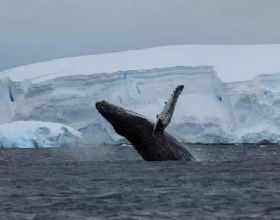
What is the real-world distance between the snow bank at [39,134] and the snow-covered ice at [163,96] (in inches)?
235

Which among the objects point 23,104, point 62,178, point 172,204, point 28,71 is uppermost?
point 28,71

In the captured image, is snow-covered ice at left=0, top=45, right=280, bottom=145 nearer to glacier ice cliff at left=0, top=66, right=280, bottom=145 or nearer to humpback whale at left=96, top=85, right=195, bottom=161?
glacier ice cliff at left=0, top=66, right=280, bottom=145

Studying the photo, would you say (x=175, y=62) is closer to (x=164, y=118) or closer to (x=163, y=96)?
(x=163, y=96)

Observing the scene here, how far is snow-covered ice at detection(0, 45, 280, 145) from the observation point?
6438 centimetres

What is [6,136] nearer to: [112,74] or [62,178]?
[112,74]

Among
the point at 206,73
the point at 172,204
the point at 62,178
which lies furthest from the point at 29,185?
the point at 206,73

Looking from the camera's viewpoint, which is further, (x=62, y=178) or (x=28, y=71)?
(x=28, y=71)

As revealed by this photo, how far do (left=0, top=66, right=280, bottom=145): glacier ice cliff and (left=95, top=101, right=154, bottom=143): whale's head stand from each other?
41621 mm

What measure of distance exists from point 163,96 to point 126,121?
50398mm

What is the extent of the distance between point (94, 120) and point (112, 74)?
487cm

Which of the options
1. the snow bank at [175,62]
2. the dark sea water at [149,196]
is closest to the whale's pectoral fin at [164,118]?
the dark sea water at [149,196]

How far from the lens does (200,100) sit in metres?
71.9

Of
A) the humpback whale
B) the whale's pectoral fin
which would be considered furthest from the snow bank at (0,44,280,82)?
the whale's pectoral fin

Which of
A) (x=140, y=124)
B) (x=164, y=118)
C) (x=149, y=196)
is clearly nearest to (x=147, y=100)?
(x=140, y=124)
